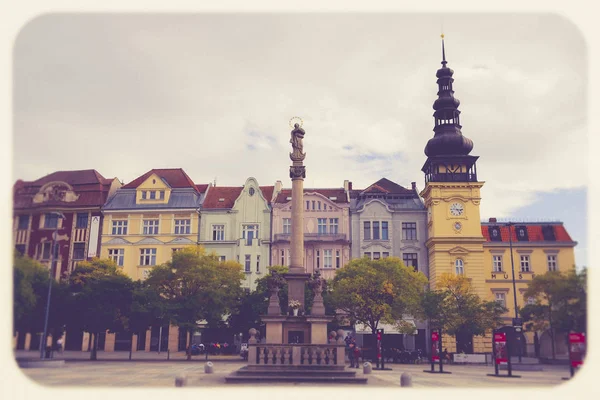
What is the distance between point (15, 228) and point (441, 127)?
28.6 meters

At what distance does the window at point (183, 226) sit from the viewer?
34.2 metres

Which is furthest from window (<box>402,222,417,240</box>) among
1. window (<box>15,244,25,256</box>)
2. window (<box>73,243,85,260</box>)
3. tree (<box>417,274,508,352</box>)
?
window (<box>15,244,25,256</box>)

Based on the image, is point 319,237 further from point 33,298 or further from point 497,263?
point 33,298

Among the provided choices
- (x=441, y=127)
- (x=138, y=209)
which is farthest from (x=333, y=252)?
(x=138, y=209)

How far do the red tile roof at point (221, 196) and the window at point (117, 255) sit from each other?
7308 mm

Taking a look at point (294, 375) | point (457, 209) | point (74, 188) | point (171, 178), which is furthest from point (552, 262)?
point (171, 178)

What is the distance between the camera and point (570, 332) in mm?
16391

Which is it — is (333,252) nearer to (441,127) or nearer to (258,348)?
(441,127)

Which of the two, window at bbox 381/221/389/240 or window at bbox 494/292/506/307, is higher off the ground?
window at bbox 381/221/389/240

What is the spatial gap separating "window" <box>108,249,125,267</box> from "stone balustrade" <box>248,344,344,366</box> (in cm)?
1404

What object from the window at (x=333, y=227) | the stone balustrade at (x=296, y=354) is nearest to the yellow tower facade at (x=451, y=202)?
the window at (x=333, y=227)

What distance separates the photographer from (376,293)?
104 feet

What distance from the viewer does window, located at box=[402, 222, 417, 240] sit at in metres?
39.3

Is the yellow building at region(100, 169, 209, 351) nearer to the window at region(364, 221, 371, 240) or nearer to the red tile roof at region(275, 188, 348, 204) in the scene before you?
the red tile roof at region(275, 188, 348, 204)
